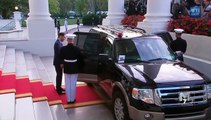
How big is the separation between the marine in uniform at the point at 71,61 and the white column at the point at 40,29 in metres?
5.93

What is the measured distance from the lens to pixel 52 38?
12.2 metres

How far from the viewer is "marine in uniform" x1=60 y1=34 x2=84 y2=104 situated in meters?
6.30

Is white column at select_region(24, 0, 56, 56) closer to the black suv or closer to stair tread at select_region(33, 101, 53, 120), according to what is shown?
the black suv

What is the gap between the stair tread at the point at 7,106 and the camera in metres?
4.30

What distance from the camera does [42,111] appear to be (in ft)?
17.2

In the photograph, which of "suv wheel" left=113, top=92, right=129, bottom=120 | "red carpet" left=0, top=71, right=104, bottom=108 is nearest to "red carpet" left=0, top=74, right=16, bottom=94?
"red carpet" left=0, top=71, right=104, bottom=108

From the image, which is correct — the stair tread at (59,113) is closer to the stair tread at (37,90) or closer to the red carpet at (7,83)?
the stair tread at (37,90)

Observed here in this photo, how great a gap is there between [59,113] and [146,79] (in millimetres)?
2175

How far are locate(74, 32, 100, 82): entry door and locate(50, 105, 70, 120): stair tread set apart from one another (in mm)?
1093

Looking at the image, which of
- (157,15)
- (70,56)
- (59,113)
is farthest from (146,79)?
(157,15)

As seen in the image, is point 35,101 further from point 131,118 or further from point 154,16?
point 154,16

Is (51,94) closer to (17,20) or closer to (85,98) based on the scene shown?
(85,98)

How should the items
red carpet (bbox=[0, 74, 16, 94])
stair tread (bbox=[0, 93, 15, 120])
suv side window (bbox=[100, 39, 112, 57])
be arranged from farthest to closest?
suv side window (bbox=[100, 39, 112, 57]), red carpet (bbox=[0, 74, 16, 94]), stair tread (bbox=[0, 93, 15, 120])

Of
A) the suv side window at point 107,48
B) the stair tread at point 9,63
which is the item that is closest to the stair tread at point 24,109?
the suv side window at point 107,48
